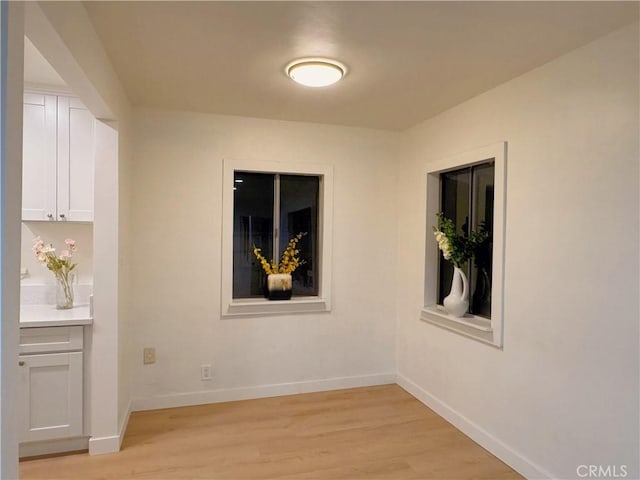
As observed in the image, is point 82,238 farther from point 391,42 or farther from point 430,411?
point 430,411

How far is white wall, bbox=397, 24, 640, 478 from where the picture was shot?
6.09 ft

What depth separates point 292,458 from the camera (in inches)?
99.7

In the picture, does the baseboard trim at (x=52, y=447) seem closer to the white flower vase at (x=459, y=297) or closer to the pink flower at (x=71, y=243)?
the pink flower at (x=71, y=243)

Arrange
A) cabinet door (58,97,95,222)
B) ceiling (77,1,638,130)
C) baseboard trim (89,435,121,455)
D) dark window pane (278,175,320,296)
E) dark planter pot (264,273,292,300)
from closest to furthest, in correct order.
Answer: ceiling (77,1,638,130) < baseboard trim (89,435,121,455) < cabinet door (58,97,95,222) < dark planter pot (264,273,292,300) < dark window pane (278,175,320,296)

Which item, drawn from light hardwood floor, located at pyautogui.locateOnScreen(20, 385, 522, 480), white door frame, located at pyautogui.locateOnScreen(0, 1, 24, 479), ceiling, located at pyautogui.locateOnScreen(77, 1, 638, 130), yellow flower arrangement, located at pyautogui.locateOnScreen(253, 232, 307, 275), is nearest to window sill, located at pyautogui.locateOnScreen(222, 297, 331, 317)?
yellow flower arrangement, located at pyautogui.locateOnScreen(253, 232, 307, 275)

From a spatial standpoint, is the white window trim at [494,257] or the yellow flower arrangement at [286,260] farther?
the yellow flower arrangement at [286,260]

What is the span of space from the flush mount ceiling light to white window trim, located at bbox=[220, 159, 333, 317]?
1120 millimetres

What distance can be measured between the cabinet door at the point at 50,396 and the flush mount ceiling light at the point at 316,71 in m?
2.20

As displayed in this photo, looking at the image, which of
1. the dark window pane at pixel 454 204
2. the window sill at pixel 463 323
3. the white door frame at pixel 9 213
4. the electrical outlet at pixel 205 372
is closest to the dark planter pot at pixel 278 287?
the electrical outlet at pixel 205 372

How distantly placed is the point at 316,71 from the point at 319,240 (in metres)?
1.72

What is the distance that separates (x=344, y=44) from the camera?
2.06m

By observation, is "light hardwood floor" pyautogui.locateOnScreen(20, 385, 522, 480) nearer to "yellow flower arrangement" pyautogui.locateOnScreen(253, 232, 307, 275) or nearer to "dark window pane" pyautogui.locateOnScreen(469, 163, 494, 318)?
"dark window pane" pyautogui.locateOnScreen(469, 163, 494, 318)

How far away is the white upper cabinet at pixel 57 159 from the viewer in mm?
2736

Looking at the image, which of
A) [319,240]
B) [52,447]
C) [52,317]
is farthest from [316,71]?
[52,447]
